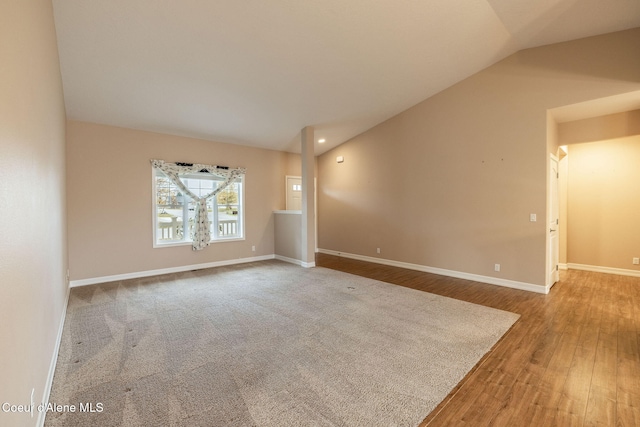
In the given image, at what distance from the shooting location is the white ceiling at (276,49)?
285cm

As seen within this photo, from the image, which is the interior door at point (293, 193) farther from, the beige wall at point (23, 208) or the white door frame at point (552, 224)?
the beige wall at point (23, 208)

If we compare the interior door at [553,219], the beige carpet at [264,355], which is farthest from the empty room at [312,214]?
the interior door at [553,219]

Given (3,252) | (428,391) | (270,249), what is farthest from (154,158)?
(428,391)

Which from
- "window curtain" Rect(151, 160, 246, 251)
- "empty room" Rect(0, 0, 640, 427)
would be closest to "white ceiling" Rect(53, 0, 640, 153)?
"empty room" Rect(0, 0, 640, 427)

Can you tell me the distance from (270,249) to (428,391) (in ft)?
17.2

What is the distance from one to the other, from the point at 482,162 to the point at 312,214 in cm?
320

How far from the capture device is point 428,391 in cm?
199

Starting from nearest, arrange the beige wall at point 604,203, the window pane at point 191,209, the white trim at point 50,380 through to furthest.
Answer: the white trim at point 50,380, the beige wall at point 604,203, the window pane at point 191,209

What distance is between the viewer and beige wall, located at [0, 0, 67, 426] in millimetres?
1108

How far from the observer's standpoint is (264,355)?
2.45 meters

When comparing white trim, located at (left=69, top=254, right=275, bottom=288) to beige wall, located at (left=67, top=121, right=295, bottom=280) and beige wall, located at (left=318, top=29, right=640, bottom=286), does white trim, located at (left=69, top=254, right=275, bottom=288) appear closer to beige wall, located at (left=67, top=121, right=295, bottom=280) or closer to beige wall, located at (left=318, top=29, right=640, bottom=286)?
beige wall, located at (left=67, top=121, right=295, bottom=280)

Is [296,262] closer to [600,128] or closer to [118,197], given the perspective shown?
[118,197]

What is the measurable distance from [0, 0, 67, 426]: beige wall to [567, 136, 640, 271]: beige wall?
7762mm

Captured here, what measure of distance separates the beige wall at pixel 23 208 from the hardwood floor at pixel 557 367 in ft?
6.98
